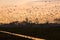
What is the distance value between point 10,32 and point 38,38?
38 cm

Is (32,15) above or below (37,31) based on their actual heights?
below

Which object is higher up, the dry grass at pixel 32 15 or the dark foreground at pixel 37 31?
the dark foreground at pixel 37 31

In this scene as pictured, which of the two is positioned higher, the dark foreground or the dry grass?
the dark foreground

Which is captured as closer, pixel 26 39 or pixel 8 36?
pixel 26 39

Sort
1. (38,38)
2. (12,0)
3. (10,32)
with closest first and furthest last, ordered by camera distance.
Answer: (38,38) → (10,32) → (12,0)

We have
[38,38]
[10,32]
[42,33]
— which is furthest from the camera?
[10,32]

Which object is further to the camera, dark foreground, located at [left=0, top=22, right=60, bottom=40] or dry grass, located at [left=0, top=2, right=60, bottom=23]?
dry grass, located at [left=0, top=2, right=60, bottom=23]

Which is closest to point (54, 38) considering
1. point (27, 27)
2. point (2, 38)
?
point (27, 27)

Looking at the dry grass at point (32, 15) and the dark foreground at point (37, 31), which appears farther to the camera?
the dry grass at point (32, 15)

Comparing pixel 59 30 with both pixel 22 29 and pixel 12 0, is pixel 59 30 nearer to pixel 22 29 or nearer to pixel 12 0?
pixel 22 29

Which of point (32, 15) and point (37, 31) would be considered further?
point (32, 15)

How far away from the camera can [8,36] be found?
6.12ft

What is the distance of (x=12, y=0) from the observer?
19359mm

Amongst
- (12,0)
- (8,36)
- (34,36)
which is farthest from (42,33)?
(12,0)
